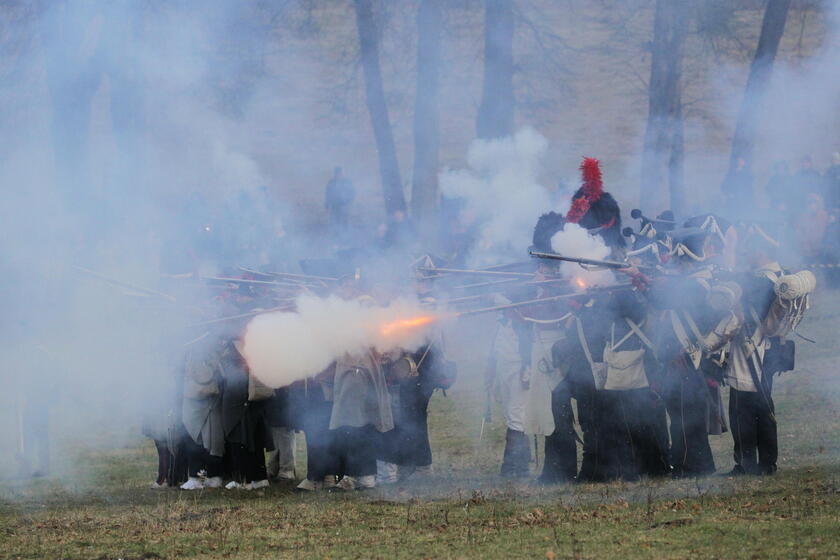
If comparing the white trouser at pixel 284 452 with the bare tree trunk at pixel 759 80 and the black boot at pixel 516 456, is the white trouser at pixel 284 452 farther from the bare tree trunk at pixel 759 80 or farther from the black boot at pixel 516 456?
the bare tree trunk at pixel 759 80

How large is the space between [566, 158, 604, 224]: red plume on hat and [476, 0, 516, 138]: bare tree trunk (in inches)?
228

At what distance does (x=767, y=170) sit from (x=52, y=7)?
8.35m

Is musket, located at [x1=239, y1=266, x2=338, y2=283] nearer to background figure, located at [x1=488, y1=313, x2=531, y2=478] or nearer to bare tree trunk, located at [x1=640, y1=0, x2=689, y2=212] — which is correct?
background figure, located at [x1=488, y1=313, x2=531, y2=478]

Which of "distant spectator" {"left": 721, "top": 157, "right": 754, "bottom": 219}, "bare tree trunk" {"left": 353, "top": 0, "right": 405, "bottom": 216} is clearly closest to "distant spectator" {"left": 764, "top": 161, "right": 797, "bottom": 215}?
"distant spectator" {"left": 721, "top": 157, "right": 754, "bottom": 219}

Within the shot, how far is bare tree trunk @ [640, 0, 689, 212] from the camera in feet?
52.0

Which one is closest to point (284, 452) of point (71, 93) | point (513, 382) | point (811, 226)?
point (513, 382)

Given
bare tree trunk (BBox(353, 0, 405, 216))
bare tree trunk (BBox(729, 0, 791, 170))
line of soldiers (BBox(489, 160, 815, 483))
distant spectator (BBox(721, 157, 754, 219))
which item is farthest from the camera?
bare tree trunk (BBox(353, 0, 405, 216))

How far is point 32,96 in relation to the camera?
11695 mm

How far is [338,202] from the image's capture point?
712 inches

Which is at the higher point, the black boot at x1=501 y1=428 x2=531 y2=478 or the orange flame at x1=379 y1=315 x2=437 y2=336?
the orange flame at x1=379 y1=315 x2=437 y2=336

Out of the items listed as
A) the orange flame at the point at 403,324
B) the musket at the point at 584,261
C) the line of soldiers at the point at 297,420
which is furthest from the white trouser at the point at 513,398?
the musket at the point at 584,261

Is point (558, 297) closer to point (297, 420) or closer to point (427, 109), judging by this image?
point (297, 420)

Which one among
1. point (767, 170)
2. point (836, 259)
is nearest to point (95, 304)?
point (767, 170)

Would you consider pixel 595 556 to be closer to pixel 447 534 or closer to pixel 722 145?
pixel 447 534
